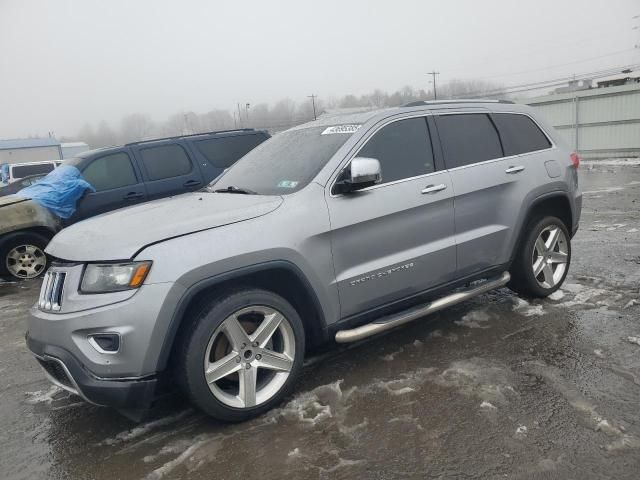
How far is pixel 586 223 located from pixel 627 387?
225 inches

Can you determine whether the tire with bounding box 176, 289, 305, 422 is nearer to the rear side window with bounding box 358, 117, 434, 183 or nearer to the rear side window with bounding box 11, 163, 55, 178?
the rear side window with bounding box 358, 117, 434, 183

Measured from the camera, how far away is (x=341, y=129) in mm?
3838

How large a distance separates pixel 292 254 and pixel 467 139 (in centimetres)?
203

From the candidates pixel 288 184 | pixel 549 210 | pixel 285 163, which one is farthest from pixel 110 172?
→ pixel 549 210

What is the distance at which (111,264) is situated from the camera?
2.80m

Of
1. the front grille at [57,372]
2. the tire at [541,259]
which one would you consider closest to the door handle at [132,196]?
the front grille at [57,372]

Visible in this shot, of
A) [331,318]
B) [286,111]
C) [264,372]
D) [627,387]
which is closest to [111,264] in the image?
[264,372]

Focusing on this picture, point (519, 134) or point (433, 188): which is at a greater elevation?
point (519, 134)

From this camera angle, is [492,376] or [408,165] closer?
[492,376]

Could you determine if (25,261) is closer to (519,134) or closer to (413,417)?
(413,417)

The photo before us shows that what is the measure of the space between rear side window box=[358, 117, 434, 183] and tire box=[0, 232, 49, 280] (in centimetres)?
607

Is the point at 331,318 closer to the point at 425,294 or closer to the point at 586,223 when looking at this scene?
the point at 425,294

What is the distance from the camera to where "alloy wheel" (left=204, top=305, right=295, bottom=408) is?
9.85 ft

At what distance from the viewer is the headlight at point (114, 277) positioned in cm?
275
